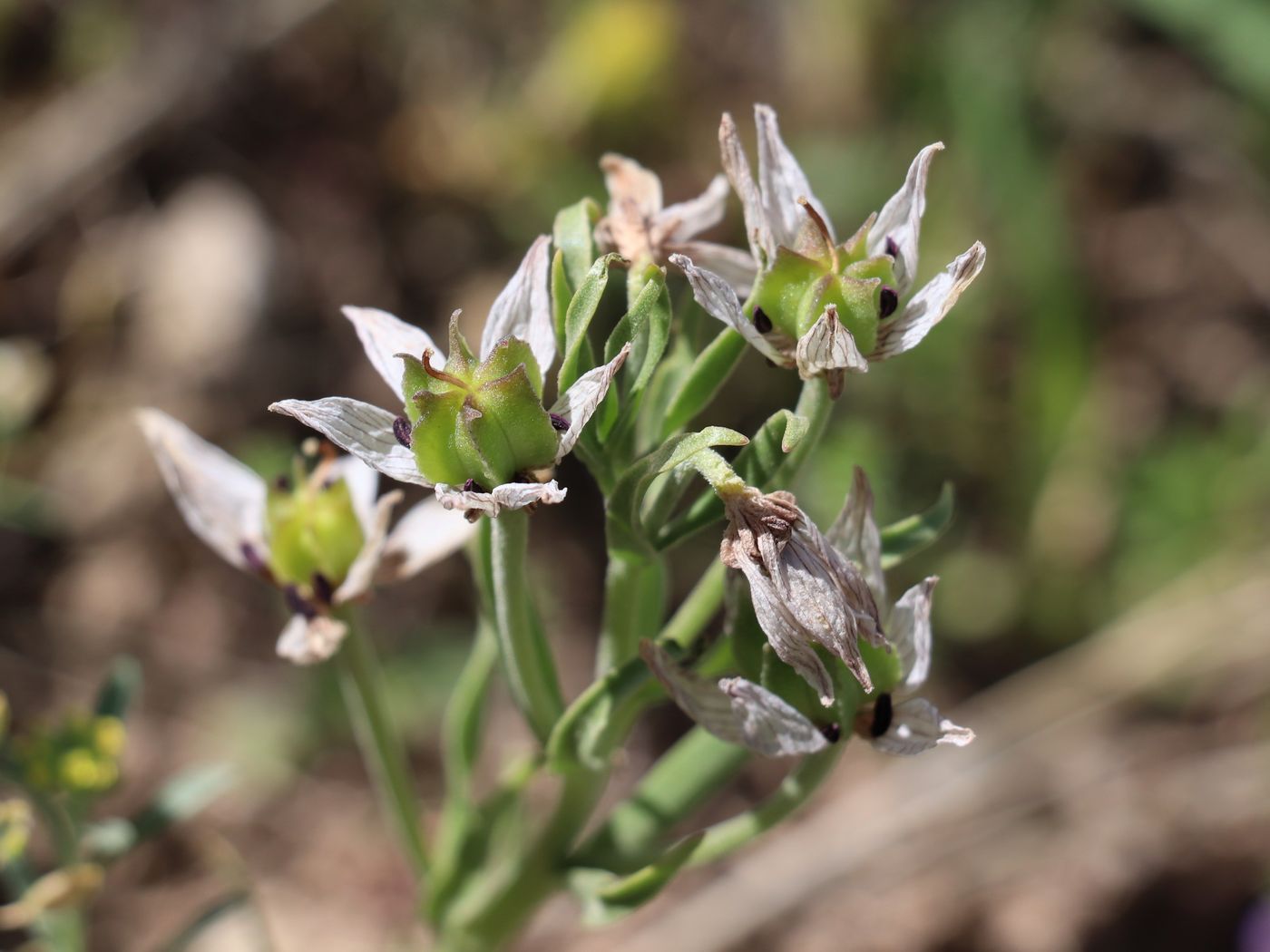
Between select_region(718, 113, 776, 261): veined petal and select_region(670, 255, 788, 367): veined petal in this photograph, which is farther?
select_region(718, 113, 776, 261): veined petal

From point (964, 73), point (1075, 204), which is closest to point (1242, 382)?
point (1075, 204)

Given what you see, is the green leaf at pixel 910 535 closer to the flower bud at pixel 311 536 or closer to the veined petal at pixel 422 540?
the veined petal at pixel 422 540

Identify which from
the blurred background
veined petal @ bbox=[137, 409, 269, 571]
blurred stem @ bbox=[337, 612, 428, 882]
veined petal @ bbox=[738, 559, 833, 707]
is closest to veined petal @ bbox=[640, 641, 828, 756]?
veined petal @ bbox=[738, 559, 833, 707]

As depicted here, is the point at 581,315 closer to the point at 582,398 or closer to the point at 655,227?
the point at 582,398

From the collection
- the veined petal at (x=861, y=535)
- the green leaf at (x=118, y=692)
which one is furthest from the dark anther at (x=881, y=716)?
the green leaf at (x=118, y=692)

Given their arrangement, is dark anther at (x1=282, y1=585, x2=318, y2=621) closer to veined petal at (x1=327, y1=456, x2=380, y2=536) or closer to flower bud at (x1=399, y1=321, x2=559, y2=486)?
veined petal at (x1=327, y1=456, x2=380, y2=536)
